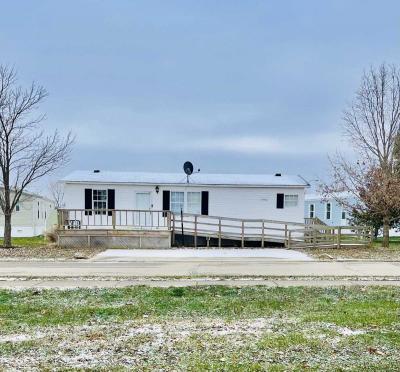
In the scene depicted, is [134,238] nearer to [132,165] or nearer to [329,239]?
[329,239]

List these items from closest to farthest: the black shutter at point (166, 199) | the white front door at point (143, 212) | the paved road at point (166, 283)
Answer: the paved road at point (166, 283) < the white front door at point (143, 212) < the black shutter at point (166, 199)

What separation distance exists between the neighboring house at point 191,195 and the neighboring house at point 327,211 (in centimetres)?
1362

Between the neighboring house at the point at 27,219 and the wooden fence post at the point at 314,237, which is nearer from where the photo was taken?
the wooden fence post at the point at 314,237

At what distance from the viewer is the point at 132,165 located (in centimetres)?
3394

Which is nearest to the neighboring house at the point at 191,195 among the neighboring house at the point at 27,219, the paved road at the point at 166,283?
the paved road at the point at 166,283

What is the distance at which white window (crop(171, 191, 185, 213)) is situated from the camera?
71.4ft

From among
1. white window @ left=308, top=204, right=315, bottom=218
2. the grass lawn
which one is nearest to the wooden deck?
the grass lawn

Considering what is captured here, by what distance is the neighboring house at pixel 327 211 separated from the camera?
37125mm

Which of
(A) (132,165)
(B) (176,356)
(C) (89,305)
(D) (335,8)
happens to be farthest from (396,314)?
(A) (132,165)

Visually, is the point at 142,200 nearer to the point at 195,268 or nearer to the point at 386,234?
the point at 195,268

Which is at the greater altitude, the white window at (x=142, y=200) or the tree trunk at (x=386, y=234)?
the white window at (x=142, y=200)

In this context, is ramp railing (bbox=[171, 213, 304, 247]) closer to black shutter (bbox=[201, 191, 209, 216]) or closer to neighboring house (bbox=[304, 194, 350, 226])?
black shutter (bbox=[201, 191, 209, 216])

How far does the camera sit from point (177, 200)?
21.8 meters

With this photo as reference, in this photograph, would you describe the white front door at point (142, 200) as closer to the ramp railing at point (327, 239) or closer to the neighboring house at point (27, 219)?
the ramp railing at point (327, 239)
